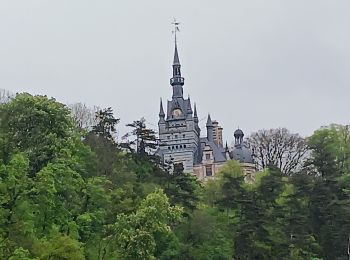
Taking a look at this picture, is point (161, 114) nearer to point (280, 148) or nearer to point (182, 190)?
point (280, 148)

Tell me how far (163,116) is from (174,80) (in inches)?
178

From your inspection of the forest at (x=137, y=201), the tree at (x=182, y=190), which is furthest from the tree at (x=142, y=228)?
the tree at (x=182, y=190)

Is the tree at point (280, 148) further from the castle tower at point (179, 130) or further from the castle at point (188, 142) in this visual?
the castle tower at point (179, 130)

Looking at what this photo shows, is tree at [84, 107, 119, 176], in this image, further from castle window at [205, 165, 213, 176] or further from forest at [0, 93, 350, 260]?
castle window at [205, 165, 213, 176]

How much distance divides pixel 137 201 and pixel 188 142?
4539 cm

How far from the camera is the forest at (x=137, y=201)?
26938mm

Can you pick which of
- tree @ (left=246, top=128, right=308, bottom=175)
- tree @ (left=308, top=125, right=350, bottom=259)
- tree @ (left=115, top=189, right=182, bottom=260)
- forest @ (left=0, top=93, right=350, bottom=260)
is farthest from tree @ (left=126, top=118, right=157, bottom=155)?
tree @ (left=246, top=128, right=308, bottom=175)

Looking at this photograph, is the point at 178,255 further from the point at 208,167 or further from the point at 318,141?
the point at 208,167

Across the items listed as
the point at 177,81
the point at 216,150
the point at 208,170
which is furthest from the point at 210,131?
the point at 177,81

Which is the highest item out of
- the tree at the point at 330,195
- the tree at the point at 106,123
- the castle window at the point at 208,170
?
the castle window at the point at 208,170

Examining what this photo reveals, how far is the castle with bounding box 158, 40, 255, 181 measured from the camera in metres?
→ 77.5

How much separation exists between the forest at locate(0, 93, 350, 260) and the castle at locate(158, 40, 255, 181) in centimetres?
2780

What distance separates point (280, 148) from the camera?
68.1 meters

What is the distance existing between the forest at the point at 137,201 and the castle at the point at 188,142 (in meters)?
27.8
